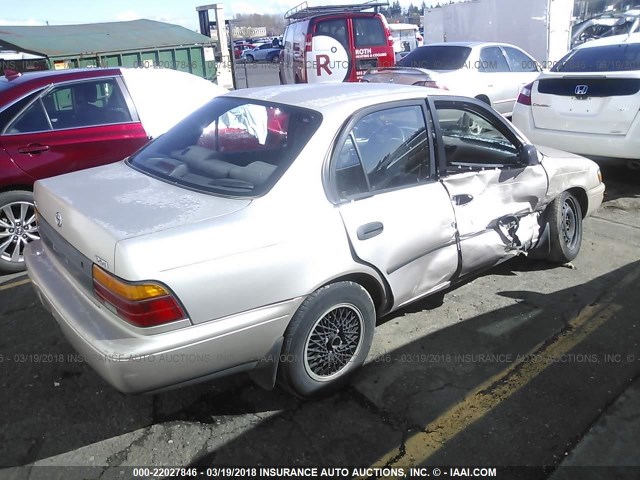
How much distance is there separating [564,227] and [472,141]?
1.09 metres

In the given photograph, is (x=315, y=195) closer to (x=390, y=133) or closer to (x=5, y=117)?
(x=390, y=133)

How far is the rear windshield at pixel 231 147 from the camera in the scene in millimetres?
2783

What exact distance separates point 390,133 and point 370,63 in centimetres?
876

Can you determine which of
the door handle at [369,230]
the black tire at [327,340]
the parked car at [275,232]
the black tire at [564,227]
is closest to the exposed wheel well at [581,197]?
the black tire at [564,227]

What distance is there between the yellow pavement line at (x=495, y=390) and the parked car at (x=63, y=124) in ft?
12.0

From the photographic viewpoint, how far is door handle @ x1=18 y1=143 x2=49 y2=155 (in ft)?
14.8

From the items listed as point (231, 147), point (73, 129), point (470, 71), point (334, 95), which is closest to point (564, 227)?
point (334, 95)

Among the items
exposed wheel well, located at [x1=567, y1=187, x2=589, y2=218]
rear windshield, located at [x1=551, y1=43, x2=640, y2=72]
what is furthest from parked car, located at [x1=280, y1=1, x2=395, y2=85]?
exposed wheel well, located at [x1=567, y1=187, x2=589, y2=218]

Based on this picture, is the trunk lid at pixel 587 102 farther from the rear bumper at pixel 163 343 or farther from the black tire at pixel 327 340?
the rear bumper at pixel 163 343

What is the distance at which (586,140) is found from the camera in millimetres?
6137

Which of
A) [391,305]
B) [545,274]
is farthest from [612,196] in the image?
[391,305]

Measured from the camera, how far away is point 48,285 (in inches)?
110

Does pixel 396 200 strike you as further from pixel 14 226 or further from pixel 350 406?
pixel 14 226

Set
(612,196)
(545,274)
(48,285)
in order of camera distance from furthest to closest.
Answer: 1. (612,196)
2. (545,274)
3. (48,285)
